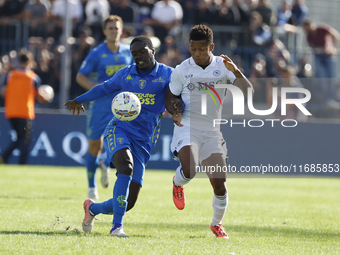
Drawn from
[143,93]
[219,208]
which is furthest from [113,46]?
[219,208]

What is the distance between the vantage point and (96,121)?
11.4 metres

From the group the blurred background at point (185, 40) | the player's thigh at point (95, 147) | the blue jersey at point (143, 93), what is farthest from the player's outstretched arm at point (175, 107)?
the blurred background at point (185, 40)

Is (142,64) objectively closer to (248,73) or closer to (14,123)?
(14,123)

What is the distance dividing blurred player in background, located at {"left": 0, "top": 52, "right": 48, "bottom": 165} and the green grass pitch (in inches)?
44.9

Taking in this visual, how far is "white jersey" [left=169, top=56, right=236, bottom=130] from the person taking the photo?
7777 millimetres

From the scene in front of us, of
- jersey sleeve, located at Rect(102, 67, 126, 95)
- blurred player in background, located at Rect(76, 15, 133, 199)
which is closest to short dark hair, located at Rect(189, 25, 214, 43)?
jersey sleeve, located at Rect(102, 67, 126, 95)

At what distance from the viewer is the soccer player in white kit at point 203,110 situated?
7.70m

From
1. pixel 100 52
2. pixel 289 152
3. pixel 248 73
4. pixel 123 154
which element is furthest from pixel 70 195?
pixel 248 73

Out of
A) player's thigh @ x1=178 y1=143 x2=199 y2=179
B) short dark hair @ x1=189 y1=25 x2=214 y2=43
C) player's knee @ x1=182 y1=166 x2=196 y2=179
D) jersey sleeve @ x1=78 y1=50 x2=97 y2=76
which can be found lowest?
player's knee @ x1=182 y1=166 x2=196 y2=179

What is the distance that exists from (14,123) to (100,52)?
6245 millimetres

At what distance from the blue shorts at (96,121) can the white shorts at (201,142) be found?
3.47 meters

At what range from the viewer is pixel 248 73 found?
61.7ft

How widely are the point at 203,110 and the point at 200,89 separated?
248 millimetres

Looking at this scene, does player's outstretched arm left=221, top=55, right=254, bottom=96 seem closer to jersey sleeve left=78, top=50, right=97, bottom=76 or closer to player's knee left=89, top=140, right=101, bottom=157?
jersey sleeve left=78, top=50, right=97, bottom=76
